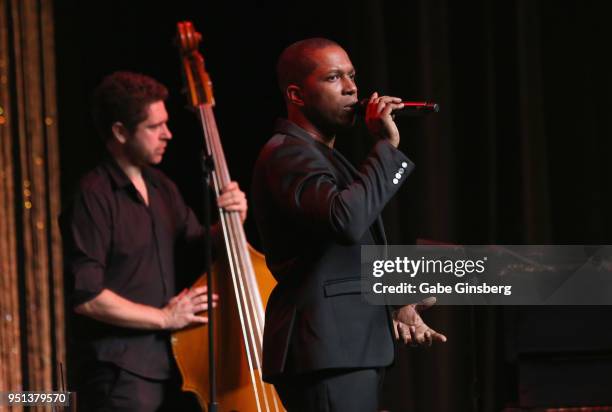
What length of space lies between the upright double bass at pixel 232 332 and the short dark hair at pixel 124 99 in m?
0.17

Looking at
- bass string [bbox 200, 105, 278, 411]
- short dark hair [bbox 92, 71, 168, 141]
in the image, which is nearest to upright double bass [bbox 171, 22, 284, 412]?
bass string [bbox 200, 105, 278, 411]

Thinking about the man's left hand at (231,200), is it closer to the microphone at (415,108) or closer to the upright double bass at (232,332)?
the upright double bass at (232,332)

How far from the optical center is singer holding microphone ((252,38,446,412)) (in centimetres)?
172

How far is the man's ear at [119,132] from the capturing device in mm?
2898

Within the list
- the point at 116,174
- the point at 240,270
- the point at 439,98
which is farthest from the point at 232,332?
the point at 439,98

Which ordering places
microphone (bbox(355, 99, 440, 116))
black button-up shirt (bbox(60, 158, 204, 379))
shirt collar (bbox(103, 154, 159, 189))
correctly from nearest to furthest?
1. microphone (bbox(355, 99, 440, 116))
2. black button-up shirt (bbox(60, 158, 204, 379))
3. shirt collar (bbox(103, 154, 159, 189))

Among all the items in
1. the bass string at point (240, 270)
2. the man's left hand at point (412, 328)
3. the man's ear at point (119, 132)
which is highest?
the man's ear at point (119, 132)

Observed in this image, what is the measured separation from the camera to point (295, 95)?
6.25 ft

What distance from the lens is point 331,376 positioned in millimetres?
1725

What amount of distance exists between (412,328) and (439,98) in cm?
166

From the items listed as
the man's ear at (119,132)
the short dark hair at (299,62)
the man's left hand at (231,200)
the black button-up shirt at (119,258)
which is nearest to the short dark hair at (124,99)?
the man's ear at (119,132)

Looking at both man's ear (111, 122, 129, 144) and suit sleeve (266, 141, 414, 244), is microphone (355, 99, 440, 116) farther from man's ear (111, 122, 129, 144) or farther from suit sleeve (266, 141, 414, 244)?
man's ear (111, 122, 129, 144)

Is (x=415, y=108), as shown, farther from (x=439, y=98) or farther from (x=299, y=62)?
(x=439, y=98)

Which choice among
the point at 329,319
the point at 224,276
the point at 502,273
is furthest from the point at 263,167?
the point at 224,276
